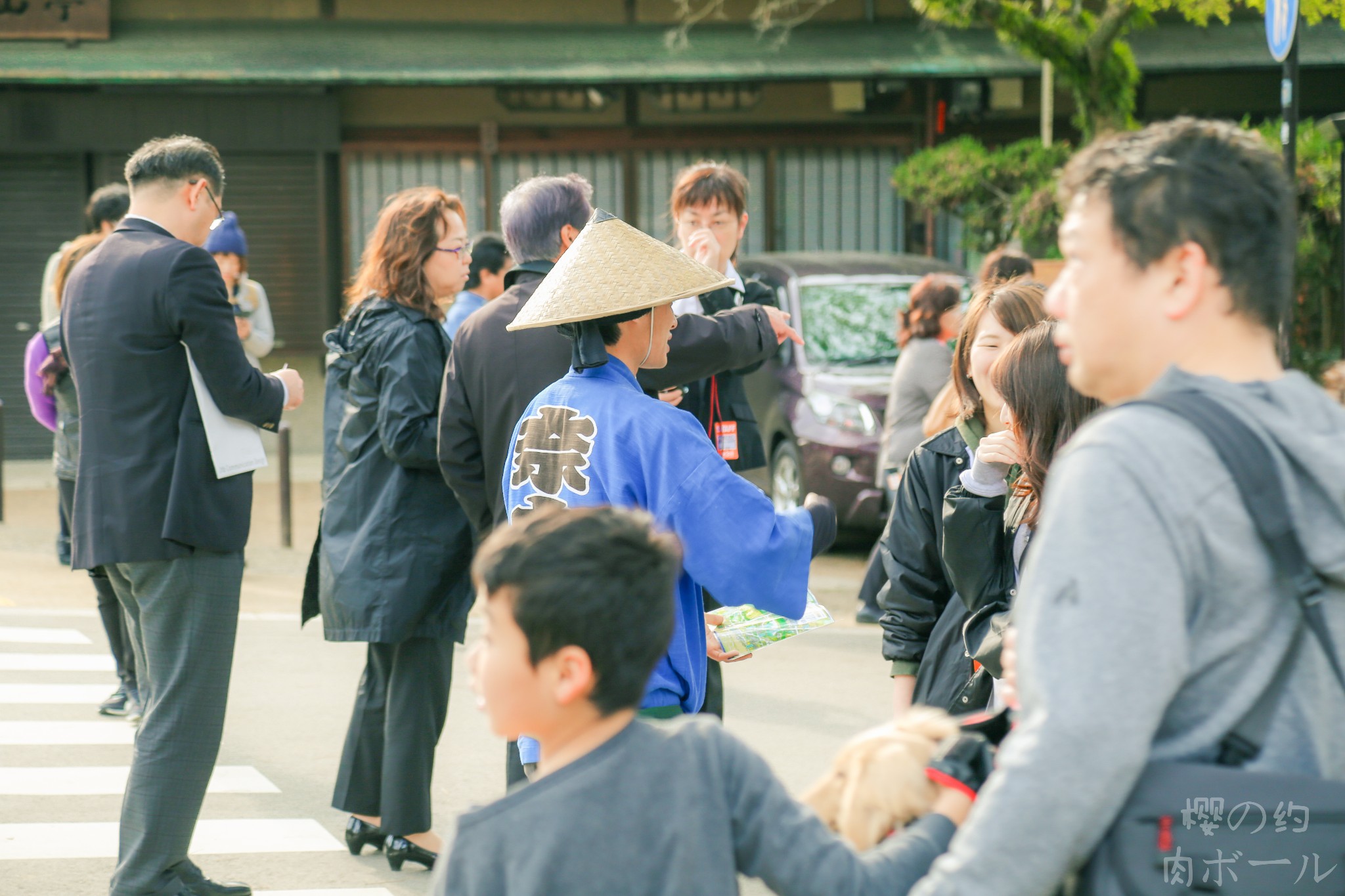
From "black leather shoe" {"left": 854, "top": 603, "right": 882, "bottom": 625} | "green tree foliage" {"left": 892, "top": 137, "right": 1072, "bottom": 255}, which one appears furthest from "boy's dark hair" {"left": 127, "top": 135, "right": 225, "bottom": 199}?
"green tree foliage" {"left": 892, "top": 137, "right": 1072, "bottom": 255}

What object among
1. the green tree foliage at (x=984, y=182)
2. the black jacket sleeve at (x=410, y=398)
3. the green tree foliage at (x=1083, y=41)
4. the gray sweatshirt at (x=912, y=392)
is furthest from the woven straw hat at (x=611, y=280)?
the green tree foliage at (x=984, y=182)

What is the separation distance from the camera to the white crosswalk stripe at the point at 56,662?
702 cm

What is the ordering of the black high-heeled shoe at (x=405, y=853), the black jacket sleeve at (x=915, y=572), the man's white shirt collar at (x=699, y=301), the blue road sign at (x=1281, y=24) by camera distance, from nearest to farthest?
1. the black jacket sleeve at (x=915, y=572)
2. the black high-heeled shoe at (x=405, y=853)
3. the man's white shirt collar at (x=699, y=301)
4. the blue road sign at (x=1281, y=24)

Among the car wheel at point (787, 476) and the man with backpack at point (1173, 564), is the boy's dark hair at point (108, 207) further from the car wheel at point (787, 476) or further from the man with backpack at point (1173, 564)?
the man with backpack at point (1173, 564)

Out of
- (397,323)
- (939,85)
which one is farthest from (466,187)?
(397,323)

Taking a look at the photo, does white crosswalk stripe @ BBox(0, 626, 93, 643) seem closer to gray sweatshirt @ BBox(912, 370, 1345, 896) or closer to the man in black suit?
the man in black suit

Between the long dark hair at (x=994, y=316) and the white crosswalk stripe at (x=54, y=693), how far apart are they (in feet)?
14.6

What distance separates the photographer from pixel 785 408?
9586 millimetres

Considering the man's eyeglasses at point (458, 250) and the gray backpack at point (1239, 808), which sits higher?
the man's eyeglasses at point (458, 250)

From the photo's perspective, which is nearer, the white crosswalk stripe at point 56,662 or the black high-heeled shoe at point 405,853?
the black high-heeled shoe at point 405,853

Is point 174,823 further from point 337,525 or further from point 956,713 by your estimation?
point 956,713

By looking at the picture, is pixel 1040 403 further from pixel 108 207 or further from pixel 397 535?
pixel 108 207

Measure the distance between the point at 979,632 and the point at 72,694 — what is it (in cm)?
492

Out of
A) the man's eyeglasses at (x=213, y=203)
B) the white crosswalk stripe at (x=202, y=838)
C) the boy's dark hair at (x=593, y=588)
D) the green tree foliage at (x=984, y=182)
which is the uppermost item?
the green tree foliage at (x=984, y=182)
